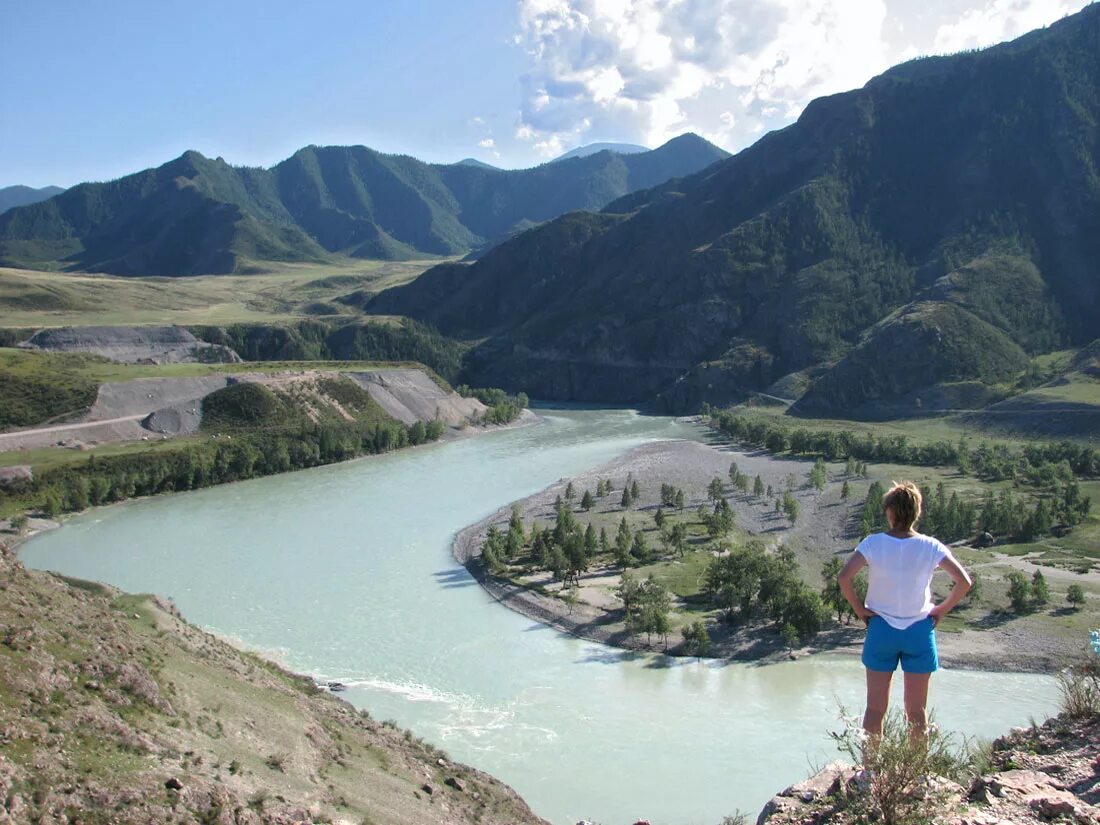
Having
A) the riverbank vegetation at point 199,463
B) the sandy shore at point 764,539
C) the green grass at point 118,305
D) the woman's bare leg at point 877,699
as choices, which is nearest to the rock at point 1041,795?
the woman's bare leg at point 877,699

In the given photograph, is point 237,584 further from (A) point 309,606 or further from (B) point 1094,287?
(B) point 1094,287

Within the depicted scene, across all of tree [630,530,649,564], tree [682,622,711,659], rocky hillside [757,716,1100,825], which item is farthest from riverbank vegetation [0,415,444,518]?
rocky hillside [757,716,1100,825]

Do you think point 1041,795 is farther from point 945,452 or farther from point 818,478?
point 945,452

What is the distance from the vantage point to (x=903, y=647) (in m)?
7.19

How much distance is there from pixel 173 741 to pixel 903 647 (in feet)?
50.3

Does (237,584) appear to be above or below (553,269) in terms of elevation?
below

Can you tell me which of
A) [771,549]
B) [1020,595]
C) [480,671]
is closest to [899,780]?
[480,671]

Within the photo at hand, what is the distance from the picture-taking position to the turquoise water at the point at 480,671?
2439 centimetres

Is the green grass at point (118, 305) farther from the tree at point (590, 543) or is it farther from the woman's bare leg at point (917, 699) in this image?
the woman's bare leg at point (917, 699)

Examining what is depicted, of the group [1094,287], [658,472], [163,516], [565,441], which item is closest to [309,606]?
[163,516]

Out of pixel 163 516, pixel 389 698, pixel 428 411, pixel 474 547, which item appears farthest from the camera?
pixel 428 411

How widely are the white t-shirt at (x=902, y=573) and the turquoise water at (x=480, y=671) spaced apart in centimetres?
1443

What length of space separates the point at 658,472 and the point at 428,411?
3813 cm

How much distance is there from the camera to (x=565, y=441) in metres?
94.9
